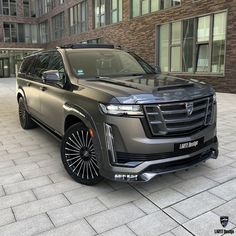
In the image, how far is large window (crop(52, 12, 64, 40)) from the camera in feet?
99.1

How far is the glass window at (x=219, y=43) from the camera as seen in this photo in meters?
12.6

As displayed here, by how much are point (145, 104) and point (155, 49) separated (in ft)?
47.1

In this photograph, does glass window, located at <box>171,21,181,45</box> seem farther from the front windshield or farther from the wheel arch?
the wheel arch

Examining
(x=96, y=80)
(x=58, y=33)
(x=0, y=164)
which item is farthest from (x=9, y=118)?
(x=58, y=33)

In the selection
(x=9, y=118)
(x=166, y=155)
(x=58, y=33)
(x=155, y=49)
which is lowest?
(x=9, y=118)

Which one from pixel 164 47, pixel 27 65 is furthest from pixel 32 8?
pixel 27 65

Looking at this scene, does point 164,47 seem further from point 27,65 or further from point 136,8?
point 27,65

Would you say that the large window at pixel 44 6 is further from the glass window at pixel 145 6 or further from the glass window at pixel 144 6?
the glass window at pixel 145 6

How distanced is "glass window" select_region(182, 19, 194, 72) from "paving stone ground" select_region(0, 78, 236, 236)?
10.7 metres

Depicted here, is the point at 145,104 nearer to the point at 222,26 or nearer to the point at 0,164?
the point at 0,164

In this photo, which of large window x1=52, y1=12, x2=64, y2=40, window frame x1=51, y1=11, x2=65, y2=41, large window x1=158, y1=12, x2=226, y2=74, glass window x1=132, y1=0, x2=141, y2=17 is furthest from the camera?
large window x1=52, y1=12, x2=64, y2=40

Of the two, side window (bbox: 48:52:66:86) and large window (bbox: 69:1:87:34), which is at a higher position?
large window (bbox: 69:1:87:34)

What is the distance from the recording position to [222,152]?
4.61m

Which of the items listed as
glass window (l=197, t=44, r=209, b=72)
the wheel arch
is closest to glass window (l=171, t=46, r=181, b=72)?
glass window (l=197, t=44, r=209, b=72)
